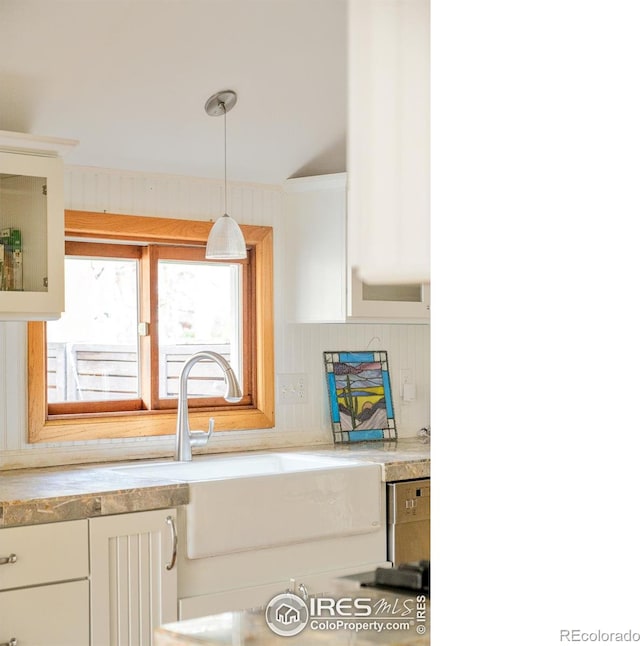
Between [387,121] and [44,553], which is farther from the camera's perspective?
[44,553]

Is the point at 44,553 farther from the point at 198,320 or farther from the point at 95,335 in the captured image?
the point at 198,320

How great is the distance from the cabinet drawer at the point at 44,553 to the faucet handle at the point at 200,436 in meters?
0.80

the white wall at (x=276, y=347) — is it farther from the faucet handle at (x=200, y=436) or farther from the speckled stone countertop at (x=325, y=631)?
the speckled stone countertop at (x=325, y=631)

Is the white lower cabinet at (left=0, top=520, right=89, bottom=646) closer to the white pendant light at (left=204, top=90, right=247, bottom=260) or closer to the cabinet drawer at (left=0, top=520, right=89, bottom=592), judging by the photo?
the cabinet drawer at (left=0, top=520, right=89, bottom=592)

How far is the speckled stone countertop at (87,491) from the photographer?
7.80 ft

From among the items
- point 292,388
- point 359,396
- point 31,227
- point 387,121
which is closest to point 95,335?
point 31,227

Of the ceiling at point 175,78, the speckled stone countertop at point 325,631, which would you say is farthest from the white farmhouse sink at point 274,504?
the speckled stone countertop at point 325,631

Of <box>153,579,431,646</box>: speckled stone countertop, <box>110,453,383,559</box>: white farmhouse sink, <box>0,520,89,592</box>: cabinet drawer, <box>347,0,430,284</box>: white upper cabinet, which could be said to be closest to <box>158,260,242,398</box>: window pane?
<box>110,453,383,559</box>: white farmhouse sink

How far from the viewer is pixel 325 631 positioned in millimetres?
1024

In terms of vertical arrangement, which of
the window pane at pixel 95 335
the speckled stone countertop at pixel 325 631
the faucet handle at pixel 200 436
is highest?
the window pane at pixel 95 335

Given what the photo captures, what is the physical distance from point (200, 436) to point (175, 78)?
1261 mm

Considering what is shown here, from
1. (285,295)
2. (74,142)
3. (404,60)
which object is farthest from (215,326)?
(404,60)
